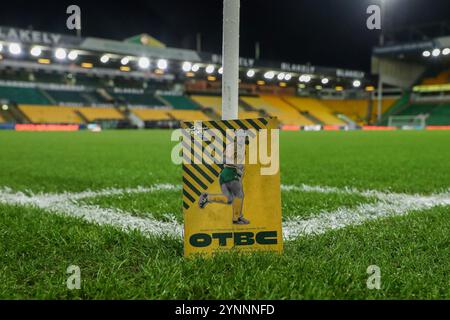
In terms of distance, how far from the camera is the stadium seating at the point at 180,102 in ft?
124

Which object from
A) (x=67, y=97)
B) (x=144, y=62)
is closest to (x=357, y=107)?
(x=144, y=62)

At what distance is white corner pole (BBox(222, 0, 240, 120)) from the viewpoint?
6.14 ft

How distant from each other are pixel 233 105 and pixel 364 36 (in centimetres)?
3565

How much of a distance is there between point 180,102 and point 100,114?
8613 millimetres

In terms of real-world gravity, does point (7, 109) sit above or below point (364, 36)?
below

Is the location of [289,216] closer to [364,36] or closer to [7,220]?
[7,220]

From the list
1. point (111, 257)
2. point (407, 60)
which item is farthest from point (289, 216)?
point (407, 60)

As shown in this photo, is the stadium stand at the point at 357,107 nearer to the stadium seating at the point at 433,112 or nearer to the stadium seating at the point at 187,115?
the stadium seating at the point at 433,112

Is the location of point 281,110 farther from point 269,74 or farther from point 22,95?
point 22,95

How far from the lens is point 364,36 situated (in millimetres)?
34188

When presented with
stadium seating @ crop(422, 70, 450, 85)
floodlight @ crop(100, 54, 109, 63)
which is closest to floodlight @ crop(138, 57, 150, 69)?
floodlight @ crop(100, 54, 109, 63)

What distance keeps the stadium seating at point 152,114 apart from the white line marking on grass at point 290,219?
30.1 metres

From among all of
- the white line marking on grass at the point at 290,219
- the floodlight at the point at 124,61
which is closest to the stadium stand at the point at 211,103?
the floodlight at the point at 124,61

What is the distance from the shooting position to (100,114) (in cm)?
3266
